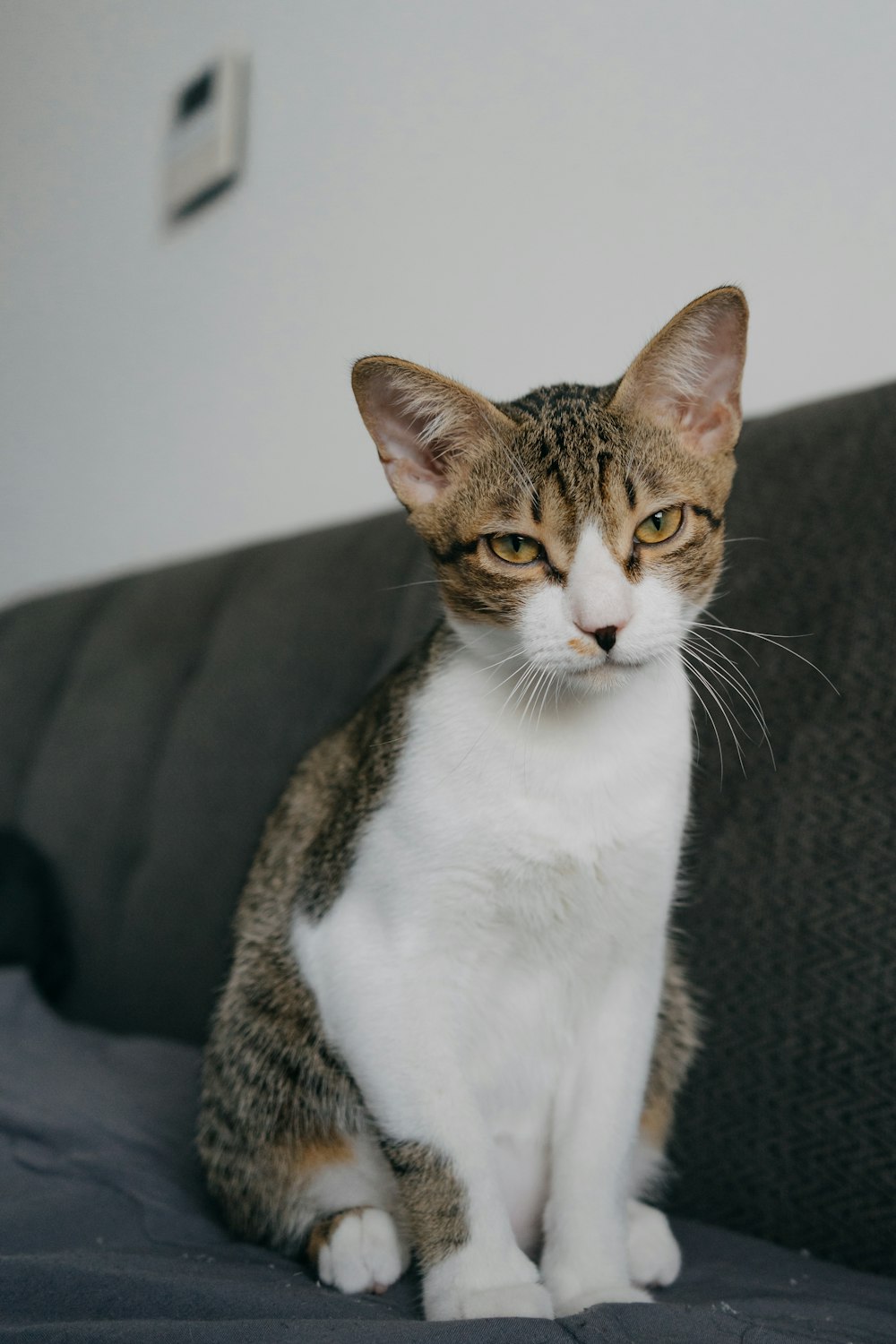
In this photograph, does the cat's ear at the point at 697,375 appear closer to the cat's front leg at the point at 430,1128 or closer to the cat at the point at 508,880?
the cat at the point at 508,880

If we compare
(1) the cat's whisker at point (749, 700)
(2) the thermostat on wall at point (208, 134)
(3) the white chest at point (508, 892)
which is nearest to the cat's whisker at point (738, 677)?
(1) the cat's whisker at point (749, 700)

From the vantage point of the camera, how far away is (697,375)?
80 cm

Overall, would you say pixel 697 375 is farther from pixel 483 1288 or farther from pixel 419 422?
pixel 483 1288

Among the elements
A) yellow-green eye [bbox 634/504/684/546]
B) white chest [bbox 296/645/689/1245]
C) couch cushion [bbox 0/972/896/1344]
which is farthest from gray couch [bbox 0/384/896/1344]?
yellow-green eye [bbox 634/504/684/546]

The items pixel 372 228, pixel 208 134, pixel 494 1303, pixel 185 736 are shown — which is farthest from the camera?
pixel 208 134

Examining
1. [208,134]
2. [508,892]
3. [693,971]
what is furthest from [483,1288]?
[208,134]

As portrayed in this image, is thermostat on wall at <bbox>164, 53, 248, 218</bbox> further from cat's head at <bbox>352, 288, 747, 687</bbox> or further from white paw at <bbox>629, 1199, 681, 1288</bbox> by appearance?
white paw at <bbox>629, 1199, 681, 1288</bbox>

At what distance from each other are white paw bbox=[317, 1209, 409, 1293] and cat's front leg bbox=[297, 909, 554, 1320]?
0.05 m

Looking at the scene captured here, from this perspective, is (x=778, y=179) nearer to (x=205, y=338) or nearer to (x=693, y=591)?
(x=693, y=591)

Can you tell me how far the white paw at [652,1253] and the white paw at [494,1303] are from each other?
0.43ft

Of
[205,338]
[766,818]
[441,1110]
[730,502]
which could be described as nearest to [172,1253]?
[441,1110]

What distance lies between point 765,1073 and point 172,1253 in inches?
20.9

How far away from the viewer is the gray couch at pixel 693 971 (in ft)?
2.21

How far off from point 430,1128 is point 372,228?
155 centimetres
